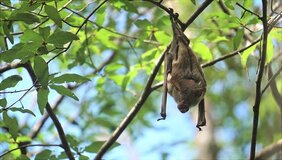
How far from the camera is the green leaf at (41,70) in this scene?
10.0 ft

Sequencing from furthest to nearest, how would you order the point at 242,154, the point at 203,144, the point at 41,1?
1. the point at 242,154
2. the point at 203,144
3. the point at 41,1

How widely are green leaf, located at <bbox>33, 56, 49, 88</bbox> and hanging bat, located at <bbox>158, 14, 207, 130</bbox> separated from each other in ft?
2.56

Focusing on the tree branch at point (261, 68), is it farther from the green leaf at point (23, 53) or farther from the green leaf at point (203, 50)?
the green leaf at point (23, 53)

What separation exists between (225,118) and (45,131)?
153 inches

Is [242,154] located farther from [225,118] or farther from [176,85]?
[176,85]

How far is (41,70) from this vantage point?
3.05 m

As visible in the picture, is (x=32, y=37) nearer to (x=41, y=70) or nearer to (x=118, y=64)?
(x=41, y=70)

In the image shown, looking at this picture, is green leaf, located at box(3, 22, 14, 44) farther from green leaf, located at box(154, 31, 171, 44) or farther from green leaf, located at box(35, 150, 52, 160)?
green leaf, located at box(154, 31, 171, 44)

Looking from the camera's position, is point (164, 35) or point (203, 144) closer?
point (164, 35)

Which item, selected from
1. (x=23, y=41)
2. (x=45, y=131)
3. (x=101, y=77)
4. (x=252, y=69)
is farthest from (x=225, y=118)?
(x=23, y=41)

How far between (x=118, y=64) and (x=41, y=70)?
5.62ft

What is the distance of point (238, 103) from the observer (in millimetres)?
9109

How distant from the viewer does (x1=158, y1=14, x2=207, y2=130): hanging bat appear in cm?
330

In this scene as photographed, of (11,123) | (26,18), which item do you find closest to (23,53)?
(26,18)
